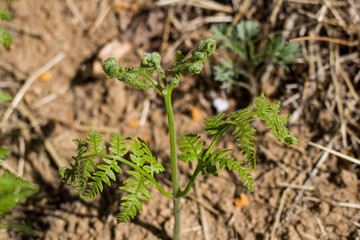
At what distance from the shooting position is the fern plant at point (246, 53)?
3.22 metres

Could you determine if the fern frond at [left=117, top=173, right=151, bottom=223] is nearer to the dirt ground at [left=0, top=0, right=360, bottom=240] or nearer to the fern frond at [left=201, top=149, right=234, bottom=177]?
the fern frond at [left=201, top=149, right=234, bottom=177]

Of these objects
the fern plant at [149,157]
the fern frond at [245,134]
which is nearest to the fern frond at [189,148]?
the fern plant at [149,157]

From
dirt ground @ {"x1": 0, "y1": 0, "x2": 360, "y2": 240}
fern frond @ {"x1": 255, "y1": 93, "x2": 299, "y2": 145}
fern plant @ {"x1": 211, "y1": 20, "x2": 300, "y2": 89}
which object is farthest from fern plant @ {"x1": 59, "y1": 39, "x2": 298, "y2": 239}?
fern plant @ {"x1": 211, "y1": 20, "x2": 300, "y2": 89}

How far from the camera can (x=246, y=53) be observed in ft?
11.2

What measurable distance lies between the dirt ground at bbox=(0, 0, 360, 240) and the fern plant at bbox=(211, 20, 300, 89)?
0.50 feet

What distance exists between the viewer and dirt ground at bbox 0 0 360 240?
9.18ft

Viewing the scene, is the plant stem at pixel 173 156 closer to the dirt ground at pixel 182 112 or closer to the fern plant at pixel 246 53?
the dirt ground at pixel 182 112

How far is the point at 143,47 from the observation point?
3789 mm

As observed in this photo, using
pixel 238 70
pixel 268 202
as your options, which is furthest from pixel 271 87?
pixel 268 202

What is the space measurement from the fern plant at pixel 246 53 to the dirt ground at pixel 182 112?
15cm

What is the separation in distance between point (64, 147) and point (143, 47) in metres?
1.35

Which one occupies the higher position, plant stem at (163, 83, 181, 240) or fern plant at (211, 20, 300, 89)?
fern plant at (211, 20, 300, 89)

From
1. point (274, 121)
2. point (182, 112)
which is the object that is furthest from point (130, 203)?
point (182, 112)

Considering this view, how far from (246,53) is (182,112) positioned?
0.86 metres
